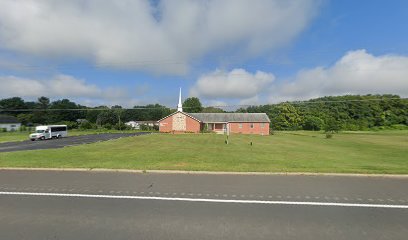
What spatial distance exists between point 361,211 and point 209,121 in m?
63.2

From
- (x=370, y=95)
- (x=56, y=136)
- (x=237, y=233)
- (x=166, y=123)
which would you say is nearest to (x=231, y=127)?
(x=166, y=123)

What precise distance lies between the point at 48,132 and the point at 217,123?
118 feet

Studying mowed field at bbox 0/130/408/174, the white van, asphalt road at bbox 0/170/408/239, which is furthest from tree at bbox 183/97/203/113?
asphalt road at bbox 0/170/408/239

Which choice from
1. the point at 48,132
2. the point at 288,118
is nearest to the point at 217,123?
the point at 288,118

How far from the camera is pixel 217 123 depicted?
6956 centimetres

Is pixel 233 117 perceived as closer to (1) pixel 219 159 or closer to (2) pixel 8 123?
(1) pixel 219 159

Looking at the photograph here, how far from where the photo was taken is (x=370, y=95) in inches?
4321

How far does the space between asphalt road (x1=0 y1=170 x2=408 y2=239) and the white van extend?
122ft

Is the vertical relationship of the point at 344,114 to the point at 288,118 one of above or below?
above

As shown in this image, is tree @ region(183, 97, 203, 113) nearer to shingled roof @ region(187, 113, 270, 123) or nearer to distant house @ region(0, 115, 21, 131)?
shingled roof @ region(187, 113, 270, 123)

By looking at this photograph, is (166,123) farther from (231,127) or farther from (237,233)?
(237,233)

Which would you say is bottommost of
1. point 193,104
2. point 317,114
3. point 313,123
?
point 313,123

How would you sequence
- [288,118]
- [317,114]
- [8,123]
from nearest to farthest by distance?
1. [288,118]
2. [8,123]
3. [317,114]

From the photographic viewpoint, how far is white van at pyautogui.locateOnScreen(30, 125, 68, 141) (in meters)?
42.9
